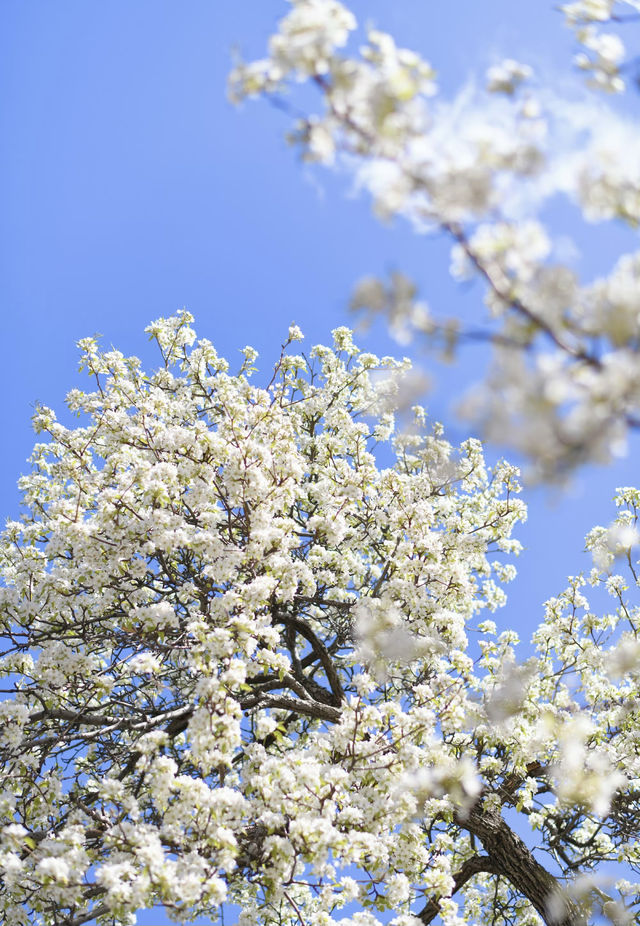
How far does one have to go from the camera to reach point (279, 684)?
7086 mm

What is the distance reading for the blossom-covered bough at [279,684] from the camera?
14.2 feet

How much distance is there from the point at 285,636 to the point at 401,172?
→ 6.99 metres

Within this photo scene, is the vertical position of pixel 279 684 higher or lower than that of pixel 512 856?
higher

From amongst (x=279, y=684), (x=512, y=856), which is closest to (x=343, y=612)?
(x=279, y=684)

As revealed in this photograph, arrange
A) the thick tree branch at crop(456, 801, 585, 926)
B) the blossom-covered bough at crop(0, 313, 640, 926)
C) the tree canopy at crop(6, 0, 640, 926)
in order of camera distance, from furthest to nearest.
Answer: the thick tree branch at crop(456, 801, 585, 926) < the blossom-covered bough at crop(0, 313, 640, 926) < the tree canopy at crop(6, 0, 640, 926)

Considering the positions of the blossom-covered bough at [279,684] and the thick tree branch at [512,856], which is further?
the thick tree branch at [512,856]

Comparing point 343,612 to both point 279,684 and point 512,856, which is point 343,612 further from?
point 512,856

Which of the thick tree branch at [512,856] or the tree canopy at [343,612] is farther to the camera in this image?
the thick tree branch at [512,856]

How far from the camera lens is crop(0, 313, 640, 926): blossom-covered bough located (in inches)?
170

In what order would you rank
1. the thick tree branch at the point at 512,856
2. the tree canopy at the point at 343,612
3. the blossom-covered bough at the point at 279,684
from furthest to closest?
the thick tree branch at the point at 512,856, the blossom-covered bough at the point at 279,684, the tree canopy at the point at 343,612

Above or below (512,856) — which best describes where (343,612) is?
above

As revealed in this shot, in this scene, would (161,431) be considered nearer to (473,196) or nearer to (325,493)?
(325,493)

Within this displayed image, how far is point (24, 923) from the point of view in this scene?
16.3ft

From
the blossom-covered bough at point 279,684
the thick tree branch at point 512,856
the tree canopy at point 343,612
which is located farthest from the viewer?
the thick tree branch at point 512,856
